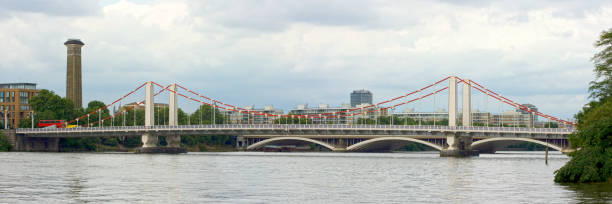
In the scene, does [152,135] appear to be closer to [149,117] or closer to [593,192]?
[149,117]

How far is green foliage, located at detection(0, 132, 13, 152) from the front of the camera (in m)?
124

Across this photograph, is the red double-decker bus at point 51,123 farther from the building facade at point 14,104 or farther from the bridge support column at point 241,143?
the bridge support column at point 241,143

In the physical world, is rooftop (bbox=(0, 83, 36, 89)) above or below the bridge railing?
above

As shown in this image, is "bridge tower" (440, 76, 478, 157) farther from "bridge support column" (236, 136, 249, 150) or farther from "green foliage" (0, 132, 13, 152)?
"green foliage" (0, 132, 13, 152)

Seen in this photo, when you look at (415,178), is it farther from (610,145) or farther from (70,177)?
(70,177)

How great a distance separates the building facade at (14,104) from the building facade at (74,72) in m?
20.2

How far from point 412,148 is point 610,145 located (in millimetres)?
137336

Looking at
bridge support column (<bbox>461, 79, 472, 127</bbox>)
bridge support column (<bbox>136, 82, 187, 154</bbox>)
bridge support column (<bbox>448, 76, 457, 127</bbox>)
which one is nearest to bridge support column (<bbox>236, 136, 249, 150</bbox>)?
bridge support column (<bbox>136, 82, 187, 154</bbox>)

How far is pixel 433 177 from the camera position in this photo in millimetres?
55125

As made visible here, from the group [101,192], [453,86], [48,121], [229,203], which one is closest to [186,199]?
[229,203]

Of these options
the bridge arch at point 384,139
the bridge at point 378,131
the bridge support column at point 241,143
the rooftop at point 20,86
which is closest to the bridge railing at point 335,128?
the bridge at point 378,131

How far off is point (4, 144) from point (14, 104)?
33789 millimetres

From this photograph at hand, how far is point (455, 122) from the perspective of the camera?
103875 mm

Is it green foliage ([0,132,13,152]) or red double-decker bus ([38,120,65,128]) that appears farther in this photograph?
red double-decker bus ([38,120,65,128])
